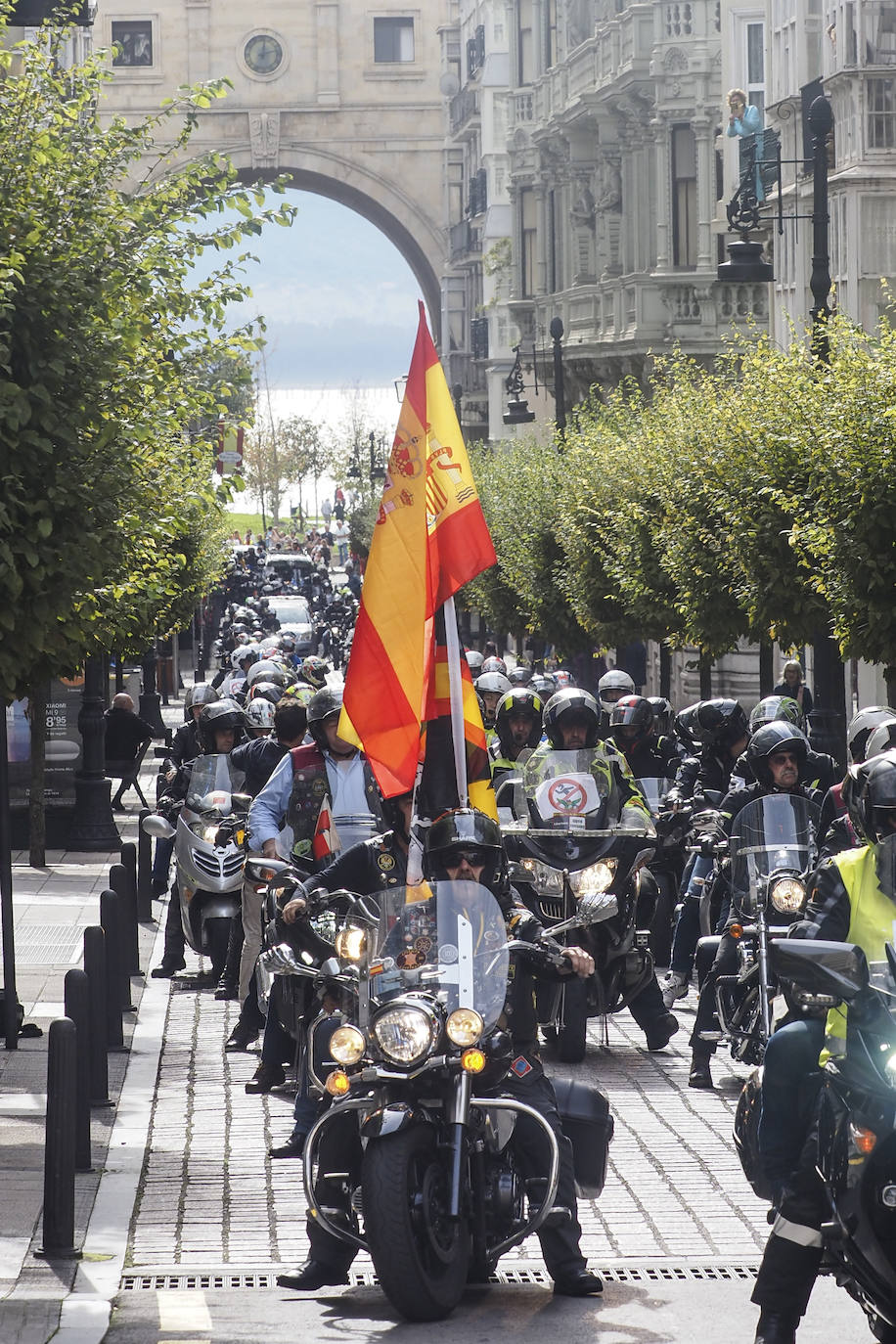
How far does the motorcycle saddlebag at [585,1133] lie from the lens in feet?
23.2

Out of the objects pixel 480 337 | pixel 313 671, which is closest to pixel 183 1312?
pixel 313 671

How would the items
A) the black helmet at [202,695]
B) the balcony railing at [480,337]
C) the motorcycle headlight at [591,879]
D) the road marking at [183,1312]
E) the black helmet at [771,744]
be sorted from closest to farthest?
1. the road marking at [183,1312]
2. the black helmet at [771,744]
3. the motorcycle headlight at [591,879]
4. the black helmet at [202,695]
5. the balcony railing at [480,337]

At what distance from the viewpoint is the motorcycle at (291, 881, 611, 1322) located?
6.39 metres

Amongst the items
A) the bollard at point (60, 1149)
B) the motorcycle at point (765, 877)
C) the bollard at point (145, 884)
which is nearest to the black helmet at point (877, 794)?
the bollard at point (60, 1149)

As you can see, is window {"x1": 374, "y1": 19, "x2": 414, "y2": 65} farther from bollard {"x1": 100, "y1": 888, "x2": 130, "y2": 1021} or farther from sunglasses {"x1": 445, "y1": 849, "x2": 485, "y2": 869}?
sunglasses {"x1": 445, "y1": 849, "x2": 485, "y2": 869}

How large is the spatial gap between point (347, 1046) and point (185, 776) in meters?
8.09

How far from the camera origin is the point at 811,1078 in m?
5.88

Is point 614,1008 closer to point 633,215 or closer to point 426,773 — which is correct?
point 426,773

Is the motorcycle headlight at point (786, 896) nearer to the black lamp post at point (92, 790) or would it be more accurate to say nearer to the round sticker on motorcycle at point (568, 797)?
the round sticker on motorcycle at point (568, 797)

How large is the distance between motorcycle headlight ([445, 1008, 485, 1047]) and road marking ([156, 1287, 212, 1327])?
1.10 metres

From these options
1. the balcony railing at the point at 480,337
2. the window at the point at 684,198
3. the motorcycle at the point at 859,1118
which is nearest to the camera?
the motorcycle at the point at 859,1118

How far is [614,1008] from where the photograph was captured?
37.3 ft

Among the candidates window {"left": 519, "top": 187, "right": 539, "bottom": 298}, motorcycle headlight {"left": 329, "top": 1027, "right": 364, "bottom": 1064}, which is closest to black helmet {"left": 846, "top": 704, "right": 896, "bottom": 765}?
motorcycle headlight {"left": 329, "top": 1027, "right": 364, "bottom": 1064}

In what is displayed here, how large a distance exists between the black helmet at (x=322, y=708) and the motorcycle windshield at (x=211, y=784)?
2.43 m
